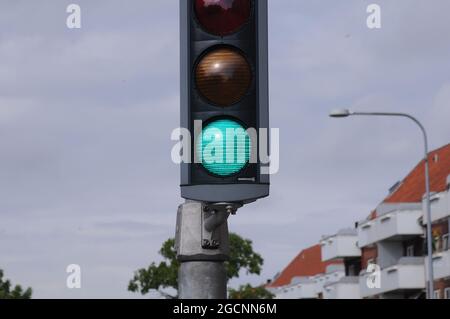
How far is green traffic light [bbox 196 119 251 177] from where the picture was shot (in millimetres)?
5199

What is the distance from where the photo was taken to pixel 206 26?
5371 millimetres

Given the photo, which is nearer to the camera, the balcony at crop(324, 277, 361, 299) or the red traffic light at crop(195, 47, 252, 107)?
the red traffic light at crop(195, 47, 252, 107)

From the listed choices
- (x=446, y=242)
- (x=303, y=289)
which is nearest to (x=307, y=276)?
(x=303, y=289)

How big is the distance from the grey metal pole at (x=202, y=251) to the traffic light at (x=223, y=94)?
15cm

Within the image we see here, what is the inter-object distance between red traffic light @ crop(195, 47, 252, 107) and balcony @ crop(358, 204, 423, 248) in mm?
73384

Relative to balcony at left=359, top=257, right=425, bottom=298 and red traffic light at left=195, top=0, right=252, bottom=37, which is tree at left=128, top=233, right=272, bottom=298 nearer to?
balcony at left=359, top=257, right=425, bottom=298

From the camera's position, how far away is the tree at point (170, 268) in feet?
286

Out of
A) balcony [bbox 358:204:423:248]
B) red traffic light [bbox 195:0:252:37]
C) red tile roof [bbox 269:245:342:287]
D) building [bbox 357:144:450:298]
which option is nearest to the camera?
red traffic light [bbox 195:0:252:37]

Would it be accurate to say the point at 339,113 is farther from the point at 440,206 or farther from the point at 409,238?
the point at 409,238

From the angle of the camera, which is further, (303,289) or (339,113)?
(303,289)

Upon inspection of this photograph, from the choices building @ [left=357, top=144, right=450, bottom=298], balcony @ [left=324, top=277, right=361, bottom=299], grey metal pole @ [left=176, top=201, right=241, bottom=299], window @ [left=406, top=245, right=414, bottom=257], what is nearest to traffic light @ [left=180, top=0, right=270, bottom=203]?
grey metal pole @ [left=176, top=201, right=241, bottom=299]

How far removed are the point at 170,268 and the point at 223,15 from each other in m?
82.5

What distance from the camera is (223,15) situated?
5.37m
